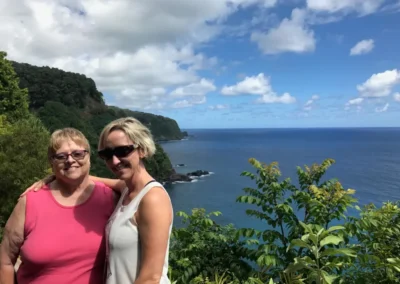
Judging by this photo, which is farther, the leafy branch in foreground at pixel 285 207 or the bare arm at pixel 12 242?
the leafy branch in foreground at pixel 285 207

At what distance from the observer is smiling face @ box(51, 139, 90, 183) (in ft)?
7.17

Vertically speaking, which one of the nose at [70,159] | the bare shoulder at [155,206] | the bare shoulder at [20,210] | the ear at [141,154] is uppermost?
the ear at [141,154]

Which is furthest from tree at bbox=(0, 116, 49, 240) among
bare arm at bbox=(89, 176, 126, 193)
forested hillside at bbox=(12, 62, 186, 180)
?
forested hillside at bbox=(12, 62, 186, 180)

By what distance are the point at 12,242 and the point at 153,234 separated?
100 cm

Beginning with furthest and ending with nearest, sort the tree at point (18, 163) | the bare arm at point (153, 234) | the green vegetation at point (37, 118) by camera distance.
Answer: the green vegetation at point (37, 118)
the tree at point (18, 163)
the bare arm at point (153, 234)

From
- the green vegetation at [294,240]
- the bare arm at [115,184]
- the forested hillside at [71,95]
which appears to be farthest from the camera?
the forested hillside at [71,95]

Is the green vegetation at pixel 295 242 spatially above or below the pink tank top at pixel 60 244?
below

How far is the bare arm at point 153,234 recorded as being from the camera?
1.77 meters

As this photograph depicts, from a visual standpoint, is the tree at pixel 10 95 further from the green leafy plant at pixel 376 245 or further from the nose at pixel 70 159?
the green leafy plant at pixel 376 245

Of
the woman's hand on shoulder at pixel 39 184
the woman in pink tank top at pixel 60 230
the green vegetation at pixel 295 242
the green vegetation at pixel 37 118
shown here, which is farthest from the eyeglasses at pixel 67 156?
the green vegetation at pixel 295 242

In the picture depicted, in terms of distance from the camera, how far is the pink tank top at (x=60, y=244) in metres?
2.05

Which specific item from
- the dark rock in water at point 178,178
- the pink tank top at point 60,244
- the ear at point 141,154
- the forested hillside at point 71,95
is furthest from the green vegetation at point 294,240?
the dark rock in water at point 178,178

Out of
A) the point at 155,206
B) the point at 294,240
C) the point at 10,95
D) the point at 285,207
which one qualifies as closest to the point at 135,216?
the point at 155,206

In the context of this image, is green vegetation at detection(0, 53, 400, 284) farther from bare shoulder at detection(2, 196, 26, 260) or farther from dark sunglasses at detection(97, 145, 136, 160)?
bare shoulder at detection(2, 196, 26, 260)
